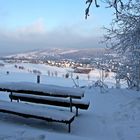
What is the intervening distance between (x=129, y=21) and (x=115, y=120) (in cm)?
698

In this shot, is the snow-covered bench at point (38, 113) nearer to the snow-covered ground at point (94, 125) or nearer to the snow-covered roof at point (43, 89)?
the snow-covered ground at point (94, 125)

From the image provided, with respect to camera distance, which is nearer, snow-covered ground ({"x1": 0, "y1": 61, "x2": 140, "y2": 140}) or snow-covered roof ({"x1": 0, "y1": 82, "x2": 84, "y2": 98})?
snow-covered ground ({"x1": 0, "y1": 61, "x2": 140, "y2": 140})

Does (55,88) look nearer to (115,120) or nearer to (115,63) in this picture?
(115,120)

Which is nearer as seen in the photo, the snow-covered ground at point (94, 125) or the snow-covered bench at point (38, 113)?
the snow-covered ground at point (94, 125)

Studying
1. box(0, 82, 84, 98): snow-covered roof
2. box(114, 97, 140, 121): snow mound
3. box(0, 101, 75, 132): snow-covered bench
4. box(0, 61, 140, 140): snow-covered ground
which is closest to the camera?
box(0, 61, 140, 140): snow-covered ground

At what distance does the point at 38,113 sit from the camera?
8688 millimetres

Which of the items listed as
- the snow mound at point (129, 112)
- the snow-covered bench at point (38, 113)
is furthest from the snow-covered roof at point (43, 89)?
the snow mound at point (129, 112)

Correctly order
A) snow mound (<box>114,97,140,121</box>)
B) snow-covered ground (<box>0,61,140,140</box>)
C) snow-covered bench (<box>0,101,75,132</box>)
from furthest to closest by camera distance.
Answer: snow mound (<box>114,97,140,121</box>) < snow-covered bench (<box>0,101,75,132</box>) < snow-covered ground (<box>0,61,140,140</box>)

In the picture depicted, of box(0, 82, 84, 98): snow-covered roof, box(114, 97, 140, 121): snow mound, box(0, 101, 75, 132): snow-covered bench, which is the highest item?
box(0, 82, 84, 98): snow-covered roof

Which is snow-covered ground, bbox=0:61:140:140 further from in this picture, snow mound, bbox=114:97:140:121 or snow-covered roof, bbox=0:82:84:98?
snow-covered roof, bbox=0:82:84:98

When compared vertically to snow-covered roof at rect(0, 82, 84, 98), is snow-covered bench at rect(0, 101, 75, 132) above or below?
below

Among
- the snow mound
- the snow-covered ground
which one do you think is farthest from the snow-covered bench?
the snow mound

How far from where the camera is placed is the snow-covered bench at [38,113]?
27.6ft

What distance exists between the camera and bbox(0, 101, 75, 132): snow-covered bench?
841 cm
